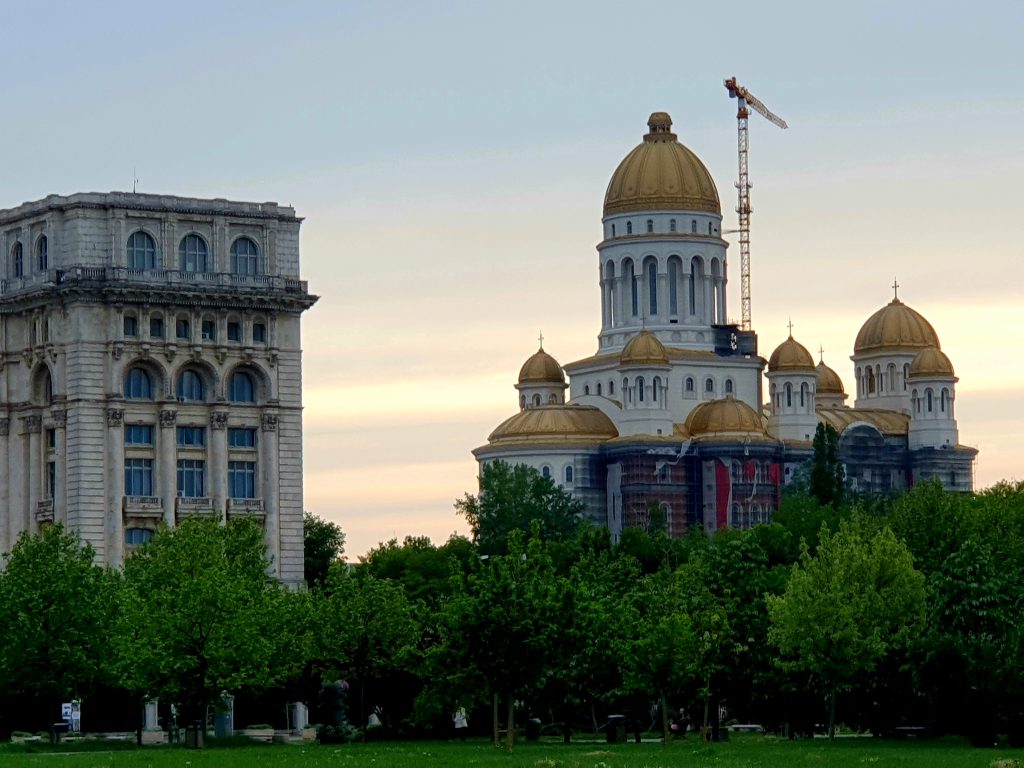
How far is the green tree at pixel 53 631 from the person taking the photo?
124125mm

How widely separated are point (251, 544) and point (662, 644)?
3406cm

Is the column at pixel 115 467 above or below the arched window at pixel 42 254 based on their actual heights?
below

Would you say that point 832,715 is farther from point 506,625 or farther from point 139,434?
point 139,434

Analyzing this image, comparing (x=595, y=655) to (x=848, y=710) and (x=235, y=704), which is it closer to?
(x=848, y=710)

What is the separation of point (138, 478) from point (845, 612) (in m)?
55.5

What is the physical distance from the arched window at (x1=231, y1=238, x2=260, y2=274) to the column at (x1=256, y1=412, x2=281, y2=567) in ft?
25.2

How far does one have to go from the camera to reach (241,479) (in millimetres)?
171750

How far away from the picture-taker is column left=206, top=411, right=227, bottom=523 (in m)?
170

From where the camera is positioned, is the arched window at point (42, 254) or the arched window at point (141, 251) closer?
the arched window at point (141, 251)

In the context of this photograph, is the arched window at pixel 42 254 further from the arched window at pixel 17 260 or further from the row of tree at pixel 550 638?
the row of tree at pixel 550 638

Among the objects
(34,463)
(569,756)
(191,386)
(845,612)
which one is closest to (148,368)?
(191,386)

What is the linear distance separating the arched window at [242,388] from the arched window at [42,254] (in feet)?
37.4

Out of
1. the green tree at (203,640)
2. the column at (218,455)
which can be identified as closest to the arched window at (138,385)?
the column at (218,455)

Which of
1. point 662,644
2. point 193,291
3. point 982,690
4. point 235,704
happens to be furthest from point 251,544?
point 982,690
